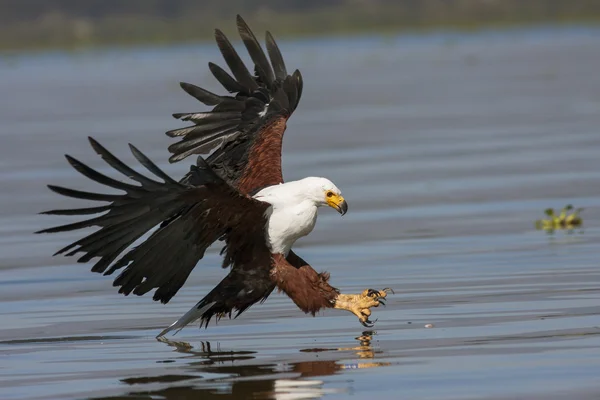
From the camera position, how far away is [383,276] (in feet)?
32.9

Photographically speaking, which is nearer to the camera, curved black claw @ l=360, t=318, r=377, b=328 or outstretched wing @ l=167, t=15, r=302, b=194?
curved black claw @ l=360, t=318, r=377, b=328

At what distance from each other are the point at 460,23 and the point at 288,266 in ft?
213

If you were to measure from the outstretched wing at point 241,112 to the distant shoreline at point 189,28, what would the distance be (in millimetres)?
50078

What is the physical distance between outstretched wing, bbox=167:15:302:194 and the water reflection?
71.3 inches

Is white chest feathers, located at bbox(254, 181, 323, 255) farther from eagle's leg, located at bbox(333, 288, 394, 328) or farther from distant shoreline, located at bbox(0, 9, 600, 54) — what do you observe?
distant shoreline, located at bbox(0, 9, 600, 54)

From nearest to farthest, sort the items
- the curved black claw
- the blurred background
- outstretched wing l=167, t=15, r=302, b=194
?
1. the curved black claw
2. outstretched wing l=167, t=15, r=302, b=194
3. the blurred background

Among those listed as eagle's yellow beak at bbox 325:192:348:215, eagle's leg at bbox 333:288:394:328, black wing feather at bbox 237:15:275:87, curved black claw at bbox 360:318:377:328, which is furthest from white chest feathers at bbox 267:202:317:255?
black wing feather at bbox 237:15:275:87

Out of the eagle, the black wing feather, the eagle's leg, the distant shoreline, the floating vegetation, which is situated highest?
the distant shoreline

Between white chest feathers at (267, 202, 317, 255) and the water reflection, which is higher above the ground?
white chest feathers at (267, 202, 317, 255)

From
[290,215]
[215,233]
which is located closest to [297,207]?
[290,215]

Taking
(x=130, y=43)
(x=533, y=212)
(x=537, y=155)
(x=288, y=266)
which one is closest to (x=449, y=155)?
(x=537, y=155)

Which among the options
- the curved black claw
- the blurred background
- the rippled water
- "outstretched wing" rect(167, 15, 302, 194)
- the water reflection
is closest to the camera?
the water reflection

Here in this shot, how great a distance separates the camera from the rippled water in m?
7.34

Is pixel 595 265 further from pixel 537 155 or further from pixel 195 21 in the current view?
pixel 195 21
